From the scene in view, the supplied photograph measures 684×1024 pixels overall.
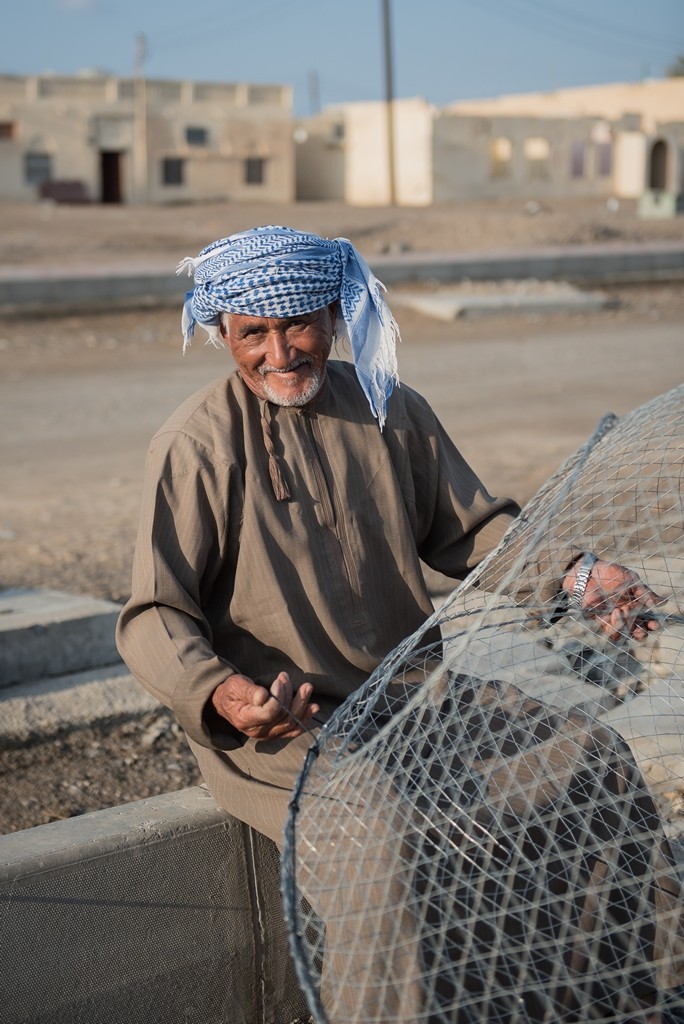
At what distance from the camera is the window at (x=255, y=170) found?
4425cm

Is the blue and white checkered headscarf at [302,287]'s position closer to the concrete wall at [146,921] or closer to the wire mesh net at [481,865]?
the wire mesh net at [481,865]

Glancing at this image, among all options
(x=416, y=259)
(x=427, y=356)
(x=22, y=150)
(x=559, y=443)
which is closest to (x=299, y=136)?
(x=22, y=150)

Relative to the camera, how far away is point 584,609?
100 inches

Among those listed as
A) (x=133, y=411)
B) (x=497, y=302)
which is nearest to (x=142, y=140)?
(x=497, y=302)

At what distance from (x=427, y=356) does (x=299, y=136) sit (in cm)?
3673

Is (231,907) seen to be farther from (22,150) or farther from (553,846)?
(22,150)

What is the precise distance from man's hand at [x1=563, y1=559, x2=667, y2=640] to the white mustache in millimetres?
700

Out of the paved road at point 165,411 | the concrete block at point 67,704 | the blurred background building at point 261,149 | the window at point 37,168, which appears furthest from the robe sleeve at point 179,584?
the window at point 37,168

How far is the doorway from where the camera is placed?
4409 centimetres

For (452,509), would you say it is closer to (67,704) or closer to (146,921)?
(146,921)

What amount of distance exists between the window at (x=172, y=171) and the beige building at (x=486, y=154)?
549 cm

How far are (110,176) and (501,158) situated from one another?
45.2 feet

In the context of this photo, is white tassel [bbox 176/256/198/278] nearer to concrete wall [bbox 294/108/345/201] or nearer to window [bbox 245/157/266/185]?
window [bbox 245/157/266/185]

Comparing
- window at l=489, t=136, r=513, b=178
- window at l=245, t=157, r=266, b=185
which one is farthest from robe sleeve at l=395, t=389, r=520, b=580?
window at l=245, t=157, r=266, b=185
